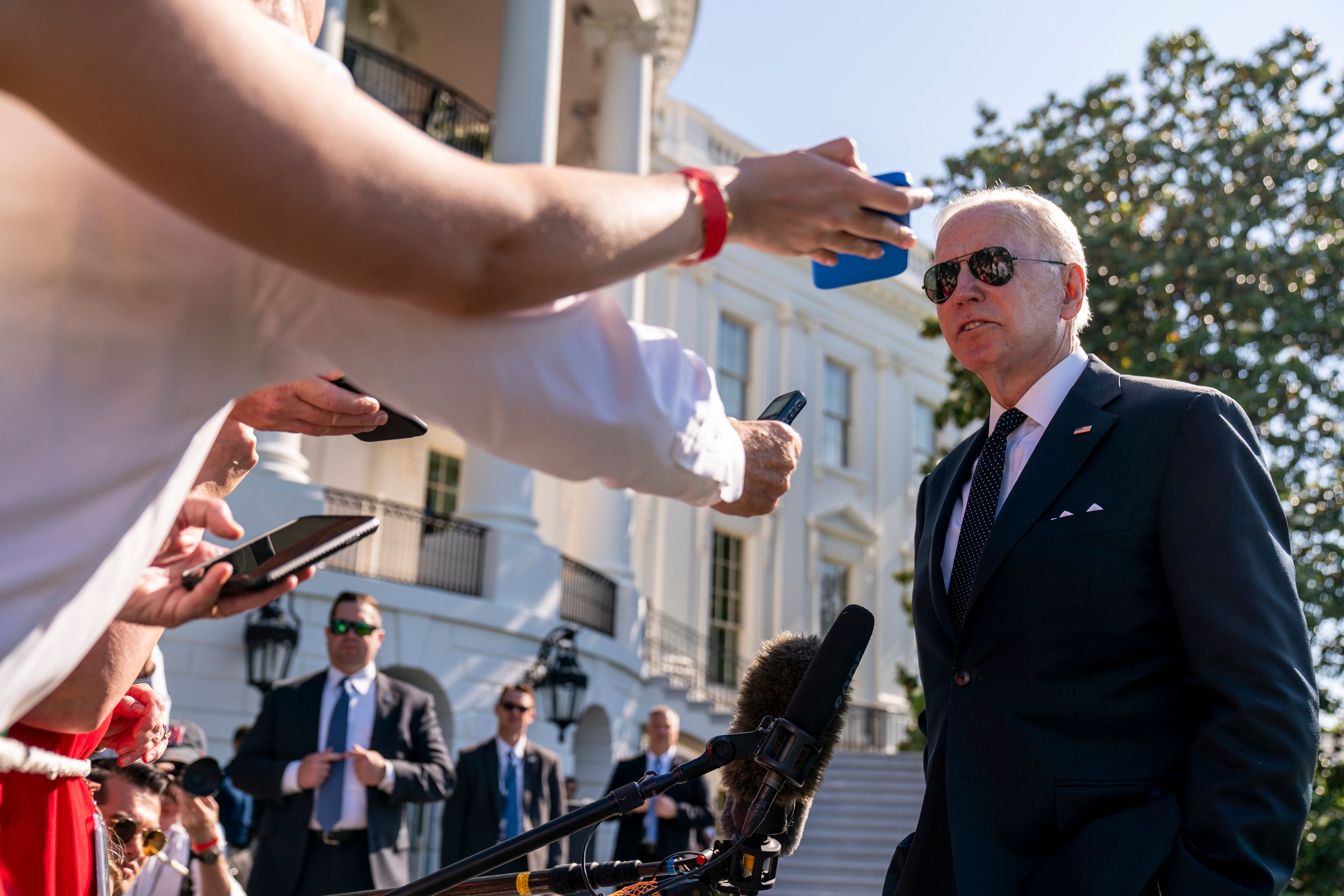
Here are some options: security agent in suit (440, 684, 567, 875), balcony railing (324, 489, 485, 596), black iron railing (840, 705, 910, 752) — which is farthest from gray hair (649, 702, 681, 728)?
black iron railing (840, 705, 910, 752)

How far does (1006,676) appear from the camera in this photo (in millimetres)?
2307

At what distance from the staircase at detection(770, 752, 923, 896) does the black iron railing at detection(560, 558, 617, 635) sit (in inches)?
160

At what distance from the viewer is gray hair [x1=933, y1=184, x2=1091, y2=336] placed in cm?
275

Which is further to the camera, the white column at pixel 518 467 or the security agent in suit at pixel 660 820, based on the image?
the white column at pixel 518 467

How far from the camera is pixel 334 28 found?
42.4 ft

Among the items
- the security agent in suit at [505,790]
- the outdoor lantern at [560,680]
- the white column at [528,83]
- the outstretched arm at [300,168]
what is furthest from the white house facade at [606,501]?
the outstretched arm at [300,168]

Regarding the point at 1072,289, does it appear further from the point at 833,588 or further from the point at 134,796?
the point at 833,588

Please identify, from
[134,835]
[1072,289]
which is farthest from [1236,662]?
[134,835]

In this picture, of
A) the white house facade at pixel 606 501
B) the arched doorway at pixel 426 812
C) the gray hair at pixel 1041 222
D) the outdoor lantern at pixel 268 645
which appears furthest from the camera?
the white house facade at pixel 606 501

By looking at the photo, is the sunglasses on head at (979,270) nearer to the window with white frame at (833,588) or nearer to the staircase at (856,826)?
the staircase at (856,826)

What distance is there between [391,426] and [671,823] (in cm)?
791

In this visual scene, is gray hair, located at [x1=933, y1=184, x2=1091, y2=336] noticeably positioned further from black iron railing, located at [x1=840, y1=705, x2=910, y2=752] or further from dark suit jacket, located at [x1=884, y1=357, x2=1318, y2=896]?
black iron railing, located at [x1=840, y1=705, x2=910, y2=752]

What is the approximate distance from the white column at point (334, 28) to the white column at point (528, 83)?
239 cm

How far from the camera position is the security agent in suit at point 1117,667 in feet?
6.53
